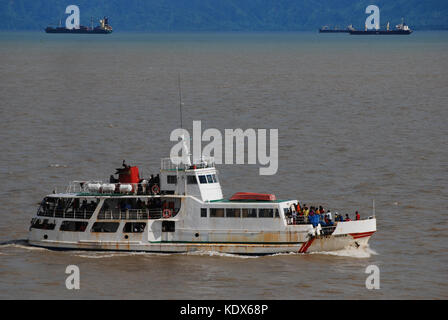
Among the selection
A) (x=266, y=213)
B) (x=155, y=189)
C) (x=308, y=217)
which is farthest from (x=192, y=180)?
(x=308, y=217)

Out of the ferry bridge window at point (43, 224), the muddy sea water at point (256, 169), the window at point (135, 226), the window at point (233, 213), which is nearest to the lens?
the muddy sea water at point (256, 169)

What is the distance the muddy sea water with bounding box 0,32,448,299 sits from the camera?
49.1 meters

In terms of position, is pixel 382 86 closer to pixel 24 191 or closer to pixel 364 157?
pixel 364 157

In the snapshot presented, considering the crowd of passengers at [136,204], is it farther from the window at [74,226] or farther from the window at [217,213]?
the window at [217,213]

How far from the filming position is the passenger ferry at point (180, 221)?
53.8 meters

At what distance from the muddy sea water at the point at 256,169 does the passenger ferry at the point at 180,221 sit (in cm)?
74

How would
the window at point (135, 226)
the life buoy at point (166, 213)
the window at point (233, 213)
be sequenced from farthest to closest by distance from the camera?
the window at point (135, 226) < the life buoy at point (166, 213) < the window at point (233, 213)

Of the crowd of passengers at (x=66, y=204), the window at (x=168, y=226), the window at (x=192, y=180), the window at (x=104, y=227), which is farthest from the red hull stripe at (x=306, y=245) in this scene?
the crowd of passengers at (x=66, y=204)

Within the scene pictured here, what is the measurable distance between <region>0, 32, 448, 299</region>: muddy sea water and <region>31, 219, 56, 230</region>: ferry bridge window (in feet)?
4.24

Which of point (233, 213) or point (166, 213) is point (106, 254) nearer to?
point (166, 213)

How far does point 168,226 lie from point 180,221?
75 centimetres

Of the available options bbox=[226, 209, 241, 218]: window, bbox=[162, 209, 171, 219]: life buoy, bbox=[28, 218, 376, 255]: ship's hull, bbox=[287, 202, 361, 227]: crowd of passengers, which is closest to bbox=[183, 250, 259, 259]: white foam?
bbox=[28, 218, 376, 255]: ship's hull

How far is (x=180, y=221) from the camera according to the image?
54719 millimetres
